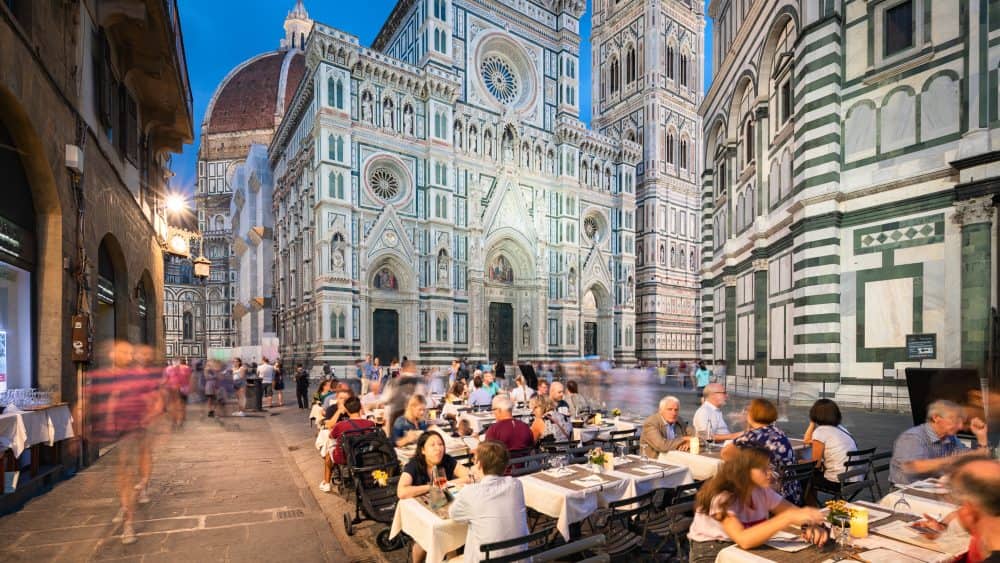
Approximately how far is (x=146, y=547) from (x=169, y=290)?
187 ft

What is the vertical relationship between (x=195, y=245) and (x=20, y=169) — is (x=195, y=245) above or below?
above

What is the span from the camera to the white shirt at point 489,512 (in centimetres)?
361

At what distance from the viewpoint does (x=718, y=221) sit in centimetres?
2378

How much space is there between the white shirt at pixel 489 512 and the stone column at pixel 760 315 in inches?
661

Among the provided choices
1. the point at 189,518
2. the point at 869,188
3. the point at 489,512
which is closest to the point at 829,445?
the point at 489,512

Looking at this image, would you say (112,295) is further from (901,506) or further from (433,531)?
(901,506)

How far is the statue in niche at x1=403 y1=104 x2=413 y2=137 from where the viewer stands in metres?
32.6

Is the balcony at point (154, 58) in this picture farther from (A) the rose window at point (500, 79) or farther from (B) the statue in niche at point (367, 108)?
(A) the rose window at point (500, 79)

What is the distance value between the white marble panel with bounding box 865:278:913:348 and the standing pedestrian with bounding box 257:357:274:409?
18354mm

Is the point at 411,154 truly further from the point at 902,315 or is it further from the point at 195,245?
the point at 195,245

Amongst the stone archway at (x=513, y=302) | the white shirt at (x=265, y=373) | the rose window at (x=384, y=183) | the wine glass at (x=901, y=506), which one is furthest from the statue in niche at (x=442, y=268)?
the wine glass at (x=901, y=506)

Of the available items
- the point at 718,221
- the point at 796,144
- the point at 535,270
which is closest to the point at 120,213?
the point at 796,144

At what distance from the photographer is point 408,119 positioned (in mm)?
32688

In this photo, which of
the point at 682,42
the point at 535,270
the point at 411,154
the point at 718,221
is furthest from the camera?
the point at 682,42
